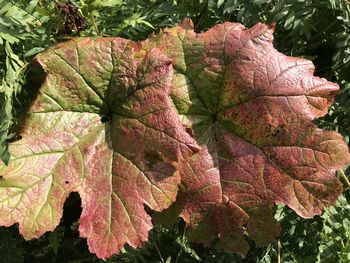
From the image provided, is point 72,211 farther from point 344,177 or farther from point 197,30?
point 344,177

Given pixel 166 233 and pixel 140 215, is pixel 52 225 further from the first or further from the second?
pixel 166 233

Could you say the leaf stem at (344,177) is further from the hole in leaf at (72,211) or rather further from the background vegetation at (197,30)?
the hole in leaf at (72,211)

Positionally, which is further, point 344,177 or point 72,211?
point 72,211

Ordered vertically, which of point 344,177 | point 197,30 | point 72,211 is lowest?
point 72,211

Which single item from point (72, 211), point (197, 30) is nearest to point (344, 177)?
point (197, 30)

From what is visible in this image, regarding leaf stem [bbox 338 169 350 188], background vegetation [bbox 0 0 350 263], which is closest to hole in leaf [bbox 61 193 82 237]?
background vegetation [bbox 0 0 350 263]

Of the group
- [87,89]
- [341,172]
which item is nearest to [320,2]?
[341,172]

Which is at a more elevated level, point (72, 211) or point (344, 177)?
point (344, 177)

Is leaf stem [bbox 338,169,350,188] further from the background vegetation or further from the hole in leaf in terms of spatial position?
the hole in leaf
